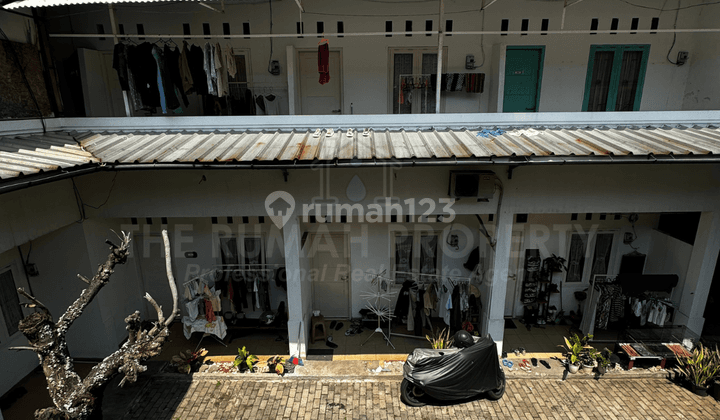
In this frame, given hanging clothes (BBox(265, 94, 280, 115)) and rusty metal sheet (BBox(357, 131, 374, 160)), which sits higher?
hanging clothes (BBox(265, 94, 280, 115))

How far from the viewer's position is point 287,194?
7039 millimetres

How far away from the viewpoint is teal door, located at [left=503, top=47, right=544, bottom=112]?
8609 millimetres

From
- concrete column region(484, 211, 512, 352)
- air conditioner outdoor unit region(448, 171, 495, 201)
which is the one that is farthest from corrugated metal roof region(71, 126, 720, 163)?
concrete column region(484, 211, 512, 352)

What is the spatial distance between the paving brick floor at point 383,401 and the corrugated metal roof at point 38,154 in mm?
4625

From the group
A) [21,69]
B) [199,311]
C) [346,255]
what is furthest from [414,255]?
[21,69]

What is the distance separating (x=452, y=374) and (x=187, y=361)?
545cm

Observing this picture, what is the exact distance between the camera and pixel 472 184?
679 cm

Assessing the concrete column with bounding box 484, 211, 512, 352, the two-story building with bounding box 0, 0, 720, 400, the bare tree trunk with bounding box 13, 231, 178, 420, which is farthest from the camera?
the concrete column with bounding box 484, 211, 512, 352

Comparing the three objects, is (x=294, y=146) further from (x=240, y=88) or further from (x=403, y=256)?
(x=403, y=256)

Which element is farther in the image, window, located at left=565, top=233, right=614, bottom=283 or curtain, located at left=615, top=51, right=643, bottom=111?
window, located at left=565, top=233, right=614, bottom=283

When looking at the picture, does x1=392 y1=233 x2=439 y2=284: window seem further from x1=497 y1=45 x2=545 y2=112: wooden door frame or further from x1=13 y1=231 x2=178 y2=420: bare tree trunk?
x1=13 y1=231 x2=178 y2=420: bare tree trunk

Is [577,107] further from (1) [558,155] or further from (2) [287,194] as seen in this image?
(2) [287,194]

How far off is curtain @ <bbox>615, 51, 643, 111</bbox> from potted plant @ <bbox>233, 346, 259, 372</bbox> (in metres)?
10.4

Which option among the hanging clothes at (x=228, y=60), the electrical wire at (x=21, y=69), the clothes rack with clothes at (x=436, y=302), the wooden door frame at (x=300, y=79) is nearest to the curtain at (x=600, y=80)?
the clothes rack with clothes at (x=436, y=302)
